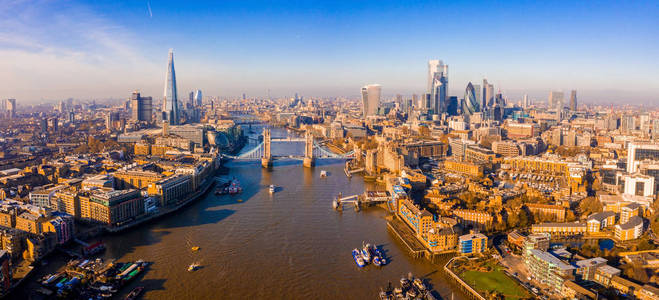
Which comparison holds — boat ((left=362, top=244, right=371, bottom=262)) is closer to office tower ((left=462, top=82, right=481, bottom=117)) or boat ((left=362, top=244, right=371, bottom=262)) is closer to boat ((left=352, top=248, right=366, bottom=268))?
boat ((left=352, top=248, right=366, bottom=268))

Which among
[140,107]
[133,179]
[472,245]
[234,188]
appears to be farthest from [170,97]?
[472,245]

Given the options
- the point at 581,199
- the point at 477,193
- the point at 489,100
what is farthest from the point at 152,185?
the point at 489,100

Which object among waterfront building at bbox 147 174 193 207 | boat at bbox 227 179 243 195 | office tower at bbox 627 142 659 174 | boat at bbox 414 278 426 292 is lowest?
boat at bbox 414 278 426 292

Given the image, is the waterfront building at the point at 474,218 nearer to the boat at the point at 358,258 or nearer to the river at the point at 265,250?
the river at the point at 265,250

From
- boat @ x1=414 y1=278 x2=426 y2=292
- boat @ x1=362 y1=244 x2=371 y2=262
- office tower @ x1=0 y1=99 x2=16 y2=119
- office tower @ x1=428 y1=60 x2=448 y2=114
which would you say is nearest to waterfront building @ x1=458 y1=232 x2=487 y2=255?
boat @ x1=414 y1=278 x2=426 y2=292

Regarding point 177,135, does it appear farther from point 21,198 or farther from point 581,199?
point 581,199

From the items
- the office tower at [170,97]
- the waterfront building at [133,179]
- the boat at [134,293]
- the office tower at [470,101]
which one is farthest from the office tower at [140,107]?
the boat at [134,293]

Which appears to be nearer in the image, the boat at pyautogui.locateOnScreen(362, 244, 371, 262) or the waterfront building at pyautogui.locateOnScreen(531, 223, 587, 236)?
the boat at pyautogui.locateOnScreen(362, 244, 371, 262)
